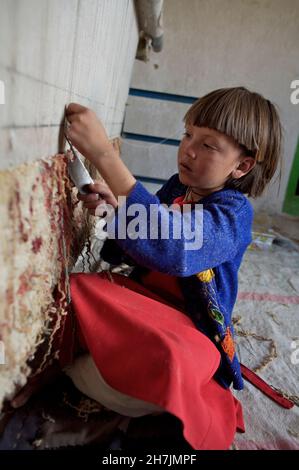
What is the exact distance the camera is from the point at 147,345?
60 centimetres

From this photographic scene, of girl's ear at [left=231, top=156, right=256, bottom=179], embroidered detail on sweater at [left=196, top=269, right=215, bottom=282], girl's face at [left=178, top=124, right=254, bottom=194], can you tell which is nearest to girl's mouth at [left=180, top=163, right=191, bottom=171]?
girl's face at [left=178, top=124, right=254, bottom=194]

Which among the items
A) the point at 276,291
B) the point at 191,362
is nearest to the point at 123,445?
the point at 191,362

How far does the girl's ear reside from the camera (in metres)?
0.84

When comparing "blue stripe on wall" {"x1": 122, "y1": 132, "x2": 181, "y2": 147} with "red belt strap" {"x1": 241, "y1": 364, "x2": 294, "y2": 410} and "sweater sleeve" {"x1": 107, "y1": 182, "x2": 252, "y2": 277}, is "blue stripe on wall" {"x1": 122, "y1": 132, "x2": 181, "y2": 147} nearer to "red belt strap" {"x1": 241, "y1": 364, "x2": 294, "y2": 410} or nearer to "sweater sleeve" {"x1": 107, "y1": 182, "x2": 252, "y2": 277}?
"red belt strap" {"x1": 241, "y1": 364, "x2": 294, "y2": 410}

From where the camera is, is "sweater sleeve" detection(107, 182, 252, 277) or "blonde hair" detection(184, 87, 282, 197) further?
"blonde hair" detection(184, 87, 282, 197)

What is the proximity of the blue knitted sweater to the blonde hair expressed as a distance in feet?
0.31

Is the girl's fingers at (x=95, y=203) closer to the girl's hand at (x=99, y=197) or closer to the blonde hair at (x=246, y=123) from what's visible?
the girl's hand at (x=99, y=197)

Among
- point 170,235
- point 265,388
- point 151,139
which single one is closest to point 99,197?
point 170,235

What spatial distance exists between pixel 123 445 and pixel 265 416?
0.41 m

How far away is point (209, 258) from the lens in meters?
0.70

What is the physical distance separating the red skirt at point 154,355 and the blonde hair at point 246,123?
361mm

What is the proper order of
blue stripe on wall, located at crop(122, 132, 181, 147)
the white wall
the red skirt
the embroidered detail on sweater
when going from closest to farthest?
the red skirt
the embroidered detail on sweater
the white wall
blue stripe on wall, located at crop(122, 132, 181, 147)

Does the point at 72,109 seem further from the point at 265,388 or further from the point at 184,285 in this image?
the point at 265,388
